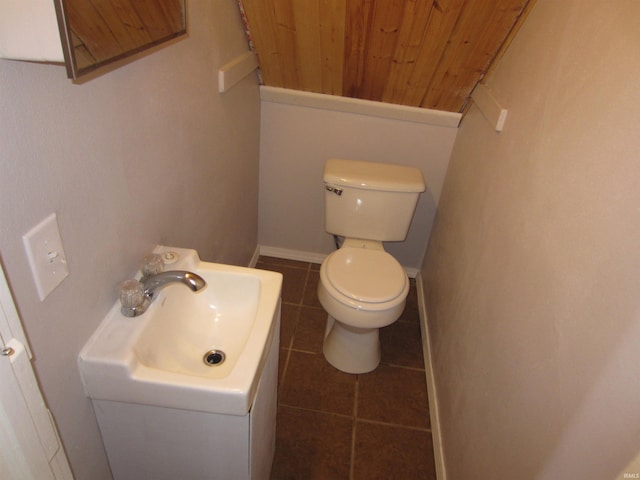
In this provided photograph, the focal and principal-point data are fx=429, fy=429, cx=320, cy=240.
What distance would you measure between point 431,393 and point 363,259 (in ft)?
2.15

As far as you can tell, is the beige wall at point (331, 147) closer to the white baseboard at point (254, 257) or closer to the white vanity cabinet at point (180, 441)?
the white baseboard at point (254, 257)

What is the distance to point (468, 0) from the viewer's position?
1467 millimetres

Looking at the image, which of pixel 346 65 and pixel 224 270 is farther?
pixel 346 65

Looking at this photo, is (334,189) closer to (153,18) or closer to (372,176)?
(372,176)

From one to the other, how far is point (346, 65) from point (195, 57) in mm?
787

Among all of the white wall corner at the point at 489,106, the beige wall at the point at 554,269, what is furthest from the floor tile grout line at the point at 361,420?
the white wall corner at the point at 489,106

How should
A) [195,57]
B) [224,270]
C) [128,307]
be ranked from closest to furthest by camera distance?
1. [128,307]
2. [224,270]
3. [195,57]

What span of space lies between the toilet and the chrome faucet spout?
865 mm

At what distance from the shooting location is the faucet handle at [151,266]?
1.08 meters

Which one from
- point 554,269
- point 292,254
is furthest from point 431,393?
point 292,254

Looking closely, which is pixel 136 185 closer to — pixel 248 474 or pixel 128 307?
pixel 128 307

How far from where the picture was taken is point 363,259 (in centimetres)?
196

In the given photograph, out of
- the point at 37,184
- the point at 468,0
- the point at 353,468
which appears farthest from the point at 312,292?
the point at 37,184

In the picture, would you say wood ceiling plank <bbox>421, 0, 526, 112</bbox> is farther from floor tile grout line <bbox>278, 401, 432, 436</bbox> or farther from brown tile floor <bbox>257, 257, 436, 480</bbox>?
floor tile grout line <bbox>278, 401, 432, 436</bbox>
